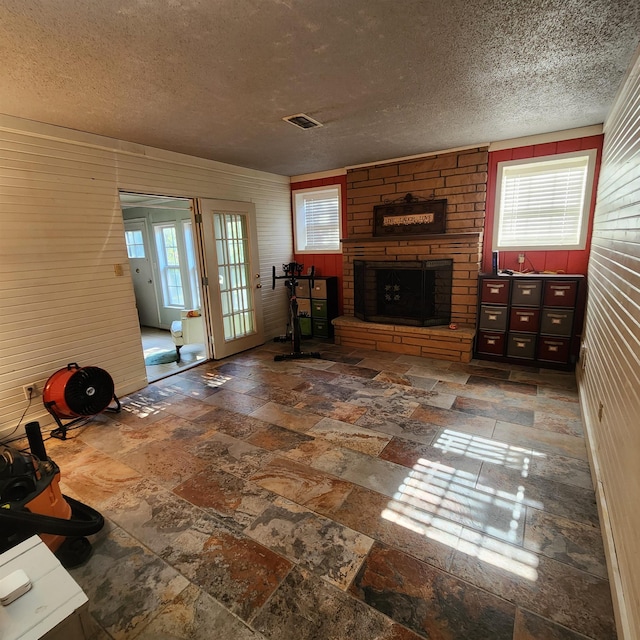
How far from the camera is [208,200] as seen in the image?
4.25 metres

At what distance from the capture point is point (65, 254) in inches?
119

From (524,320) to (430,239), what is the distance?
1.49 meters

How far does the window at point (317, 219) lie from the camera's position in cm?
538

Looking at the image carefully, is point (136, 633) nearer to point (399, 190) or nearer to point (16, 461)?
point (16, 461)

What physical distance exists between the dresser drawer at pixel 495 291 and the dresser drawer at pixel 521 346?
43cm

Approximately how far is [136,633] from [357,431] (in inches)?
68.9

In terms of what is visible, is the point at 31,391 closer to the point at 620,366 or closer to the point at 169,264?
Result: the point at 169,264

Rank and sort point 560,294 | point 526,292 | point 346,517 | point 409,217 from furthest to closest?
point 409,217
point 526,292
point 560,294
point 346,517

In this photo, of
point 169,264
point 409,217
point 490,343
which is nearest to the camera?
point 490,343

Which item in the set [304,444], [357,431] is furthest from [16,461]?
[357,431]

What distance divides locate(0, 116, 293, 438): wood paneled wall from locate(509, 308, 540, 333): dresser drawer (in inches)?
161

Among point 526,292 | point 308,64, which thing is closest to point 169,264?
point 308,64

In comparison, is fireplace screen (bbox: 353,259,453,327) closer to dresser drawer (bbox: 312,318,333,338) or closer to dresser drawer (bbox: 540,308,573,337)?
dresser drawer (bbox: 312,318,333,338)

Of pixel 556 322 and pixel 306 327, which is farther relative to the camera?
pixel 306 327
